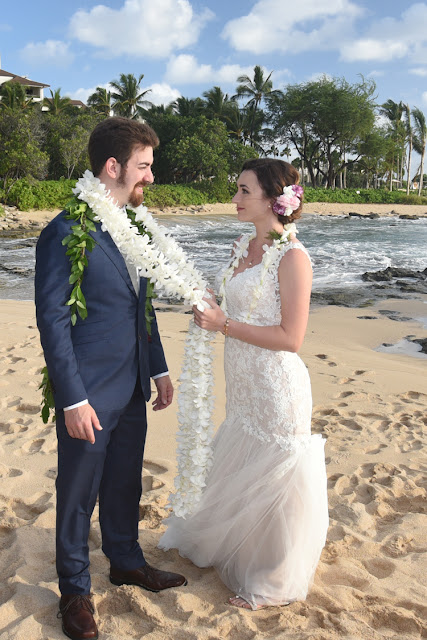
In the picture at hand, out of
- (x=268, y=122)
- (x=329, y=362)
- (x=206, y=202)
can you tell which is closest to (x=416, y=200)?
(x=268, y=122)

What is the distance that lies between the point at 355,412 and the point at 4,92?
156ft

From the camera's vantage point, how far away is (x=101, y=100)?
54438 millimetres

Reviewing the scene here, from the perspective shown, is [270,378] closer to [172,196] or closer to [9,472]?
[9,472]

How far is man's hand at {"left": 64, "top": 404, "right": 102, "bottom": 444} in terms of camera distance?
242 cm

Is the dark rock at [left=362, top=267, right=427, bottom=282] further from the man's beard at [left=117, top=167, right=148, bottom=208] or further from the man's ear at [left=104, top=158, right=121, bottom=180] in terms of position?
the man's ear at [left=104, top=158, right=121, bottom=180]

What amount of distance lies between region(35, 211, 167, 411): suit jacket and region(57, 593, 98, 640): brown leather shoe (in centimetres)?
88

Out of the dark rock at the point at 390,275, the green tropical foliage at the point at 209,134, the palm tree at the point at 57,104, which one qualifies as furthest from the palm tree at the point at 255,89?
the dark rock at the point at 390,275

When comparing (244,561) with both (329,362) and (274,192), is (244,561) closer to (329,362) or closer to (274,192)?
(274,192)

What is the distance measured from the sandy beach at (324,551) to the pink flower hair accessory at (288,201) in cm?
195

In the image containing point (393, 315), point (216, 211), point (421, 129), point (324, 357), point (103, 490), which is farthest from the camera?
point (421, 129)

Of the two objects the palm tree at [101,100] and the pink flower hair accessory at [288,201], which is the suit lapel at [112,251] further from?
the palm tree at [101,100]

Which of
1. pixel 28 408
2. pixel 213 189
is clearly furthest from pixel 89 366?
pixel 213 189

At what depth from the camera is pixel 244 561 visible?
2.97 metres

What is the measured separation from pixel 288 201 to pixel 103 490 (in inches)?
68.6
